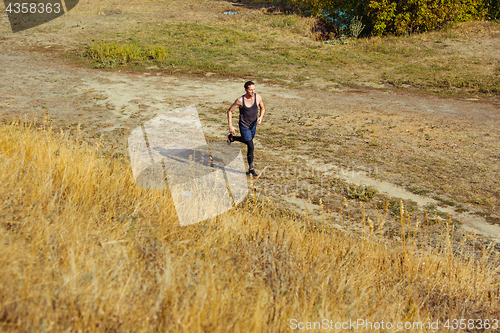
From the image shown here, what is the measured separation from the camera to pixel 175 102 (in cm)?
1179

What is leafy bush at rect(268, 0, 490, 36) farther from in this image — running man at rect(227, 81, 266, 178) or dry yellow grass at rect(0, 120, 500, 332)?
dry yellow grass at rect(0, 120, 500, 332)

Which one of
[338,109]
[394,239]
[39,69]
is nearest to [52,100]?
[39,69]

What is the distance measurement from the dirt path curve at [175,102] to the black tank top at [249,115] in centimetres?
149

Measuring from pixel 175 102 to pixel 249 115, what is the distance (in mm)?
5404

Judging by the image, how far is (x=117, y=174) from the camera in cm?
507

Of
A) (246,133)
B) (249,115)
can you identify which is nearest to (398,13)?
(249,115)

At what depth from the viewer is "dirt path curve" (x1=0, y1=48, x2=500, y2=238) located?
31.9 feet

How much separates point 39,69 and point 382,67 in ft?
47.3

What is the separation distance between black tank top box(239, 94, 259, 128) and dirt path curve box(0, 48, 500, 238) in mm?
1491

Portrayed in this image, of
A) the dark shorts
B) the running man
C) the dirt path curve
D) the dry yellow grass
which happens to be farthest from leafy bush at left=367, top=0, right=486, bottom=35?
the dry yellow grass

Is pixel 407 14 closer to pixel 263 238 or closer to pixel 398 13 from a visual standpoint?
pixel 398 13

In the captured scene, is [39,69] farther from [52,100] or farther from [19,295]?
[19,295]

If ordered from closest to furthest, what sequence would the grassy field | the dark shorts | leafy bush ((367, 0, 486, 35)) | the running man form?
1. the grassy field
2. the running man
3. the dark shorts
4. leafy bush ((367, 0, 486, 35))

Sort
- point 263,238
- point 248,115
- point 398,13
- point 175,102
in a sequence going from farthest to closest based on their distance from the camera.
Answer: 1. point 398,13
2. point 175,102
3. point 248,115
4. point 263,238
